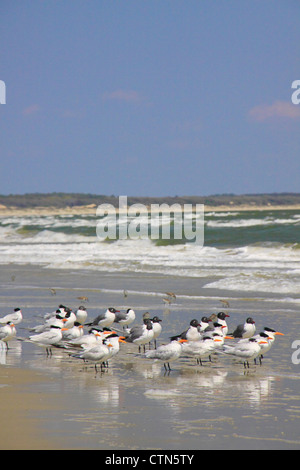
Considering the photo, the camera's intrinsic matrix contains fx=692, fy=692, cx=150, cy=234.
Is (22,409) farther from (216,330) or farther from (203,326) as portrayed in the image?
(203,326)

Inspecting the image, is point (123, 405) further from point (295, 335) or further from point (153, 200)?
point (153, 200)

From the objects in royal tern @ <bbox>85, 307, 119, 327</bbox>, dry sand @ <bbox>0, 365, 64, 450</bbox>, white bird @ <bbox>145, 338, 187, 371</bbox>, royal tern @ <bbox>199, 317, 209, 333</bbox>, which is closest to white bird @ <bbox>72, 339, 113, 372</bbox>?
white bird @ <bbox>145, 338, 187, 371</bbox>

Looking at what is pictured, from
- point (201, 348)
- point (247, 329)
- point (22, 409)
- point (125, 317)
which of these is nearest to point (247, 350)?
point (201, 348)

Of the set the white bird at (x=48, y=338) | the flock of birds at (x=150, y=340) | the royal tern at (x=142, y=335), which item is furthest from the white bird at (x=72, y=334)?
the royal tern at (x=142, y=335)

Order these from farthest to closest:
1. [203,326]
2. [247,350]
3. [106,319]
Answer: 1. [106,319]
2. [203,326]
3. [247,350]

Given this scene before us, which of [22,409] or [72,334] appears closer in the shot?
[22,409]

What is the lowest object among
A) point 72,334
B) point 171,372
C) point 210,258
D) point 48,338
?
point 210,258

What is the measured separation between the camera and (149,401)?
7.50m

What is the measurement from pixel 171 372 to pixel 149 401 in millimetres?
1810

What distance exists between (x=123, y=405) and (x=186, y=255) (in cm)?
2633

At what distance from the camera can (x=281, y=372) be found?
905cm

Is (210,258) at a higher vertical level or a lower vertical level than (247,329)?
lower

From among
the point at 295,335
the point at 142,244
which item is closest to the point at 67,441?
the point at 295,335

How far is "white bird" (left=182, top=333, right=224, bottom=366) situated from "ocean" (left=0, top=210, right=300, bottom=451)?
0.18 meters
